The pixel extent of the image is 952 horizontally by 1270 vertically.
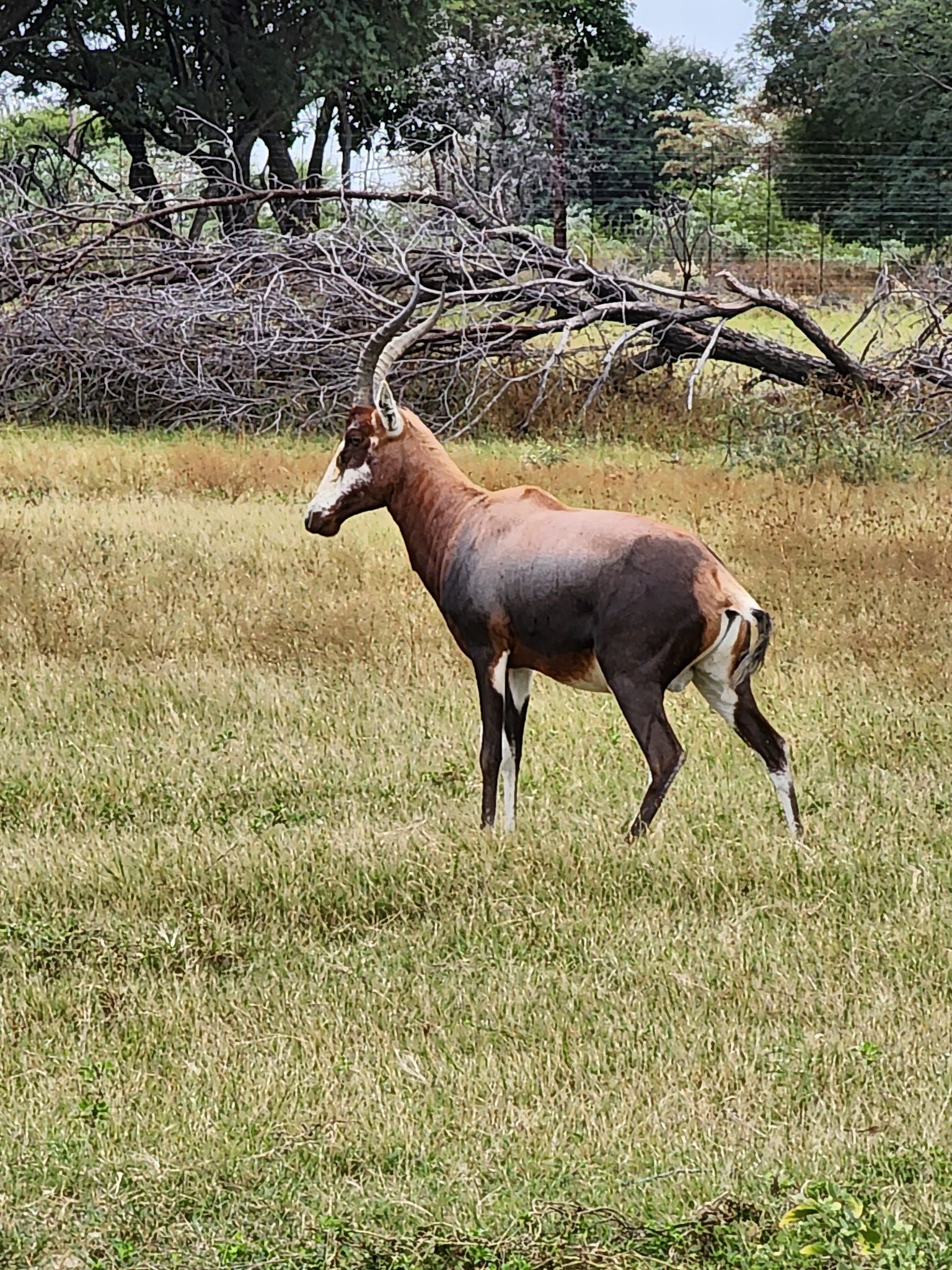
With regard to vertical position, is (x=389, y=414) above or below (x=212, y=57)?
below

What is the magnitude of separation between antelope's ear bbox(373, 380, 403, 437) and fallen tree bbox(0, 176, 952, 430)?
7765mm

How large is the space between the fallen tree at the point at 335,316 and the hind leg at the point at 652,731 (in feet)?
28.7

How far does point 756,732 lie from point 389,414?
1.94 meters

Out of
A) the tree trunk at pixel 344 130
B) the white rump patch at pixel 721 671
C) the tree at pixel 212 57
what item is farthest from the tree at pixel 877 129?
the white rump patch at pixel 721 671

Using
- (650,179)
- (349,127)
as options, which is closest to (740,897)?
(349,127)

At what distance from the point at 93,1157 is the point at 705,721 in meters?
4.35

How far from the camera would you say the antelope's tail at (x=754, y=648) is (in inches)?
237

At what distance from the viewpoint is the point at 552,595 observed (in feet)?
19.9

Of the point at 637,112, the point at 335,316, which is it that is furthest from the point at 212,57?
the point at 637,112

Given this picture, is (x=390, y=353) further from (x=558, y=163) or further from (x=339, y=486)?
(x=558, y=163)

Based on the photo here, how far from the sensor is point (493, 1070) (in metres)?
4.53

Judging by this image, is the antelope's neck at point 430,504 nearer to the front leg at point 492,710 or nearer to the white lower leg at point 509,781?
the front leg at point 492,710

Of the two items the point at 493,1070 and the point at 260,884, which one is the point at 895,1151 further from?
the point at 260,884

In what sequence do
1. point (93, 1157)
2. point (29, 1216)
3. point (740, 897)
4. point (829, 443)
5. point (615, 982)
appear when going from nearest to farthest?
point (29, 1216)
point (93, 1157)
point (615, 982)
point (740, 897)
point (829, 443)
